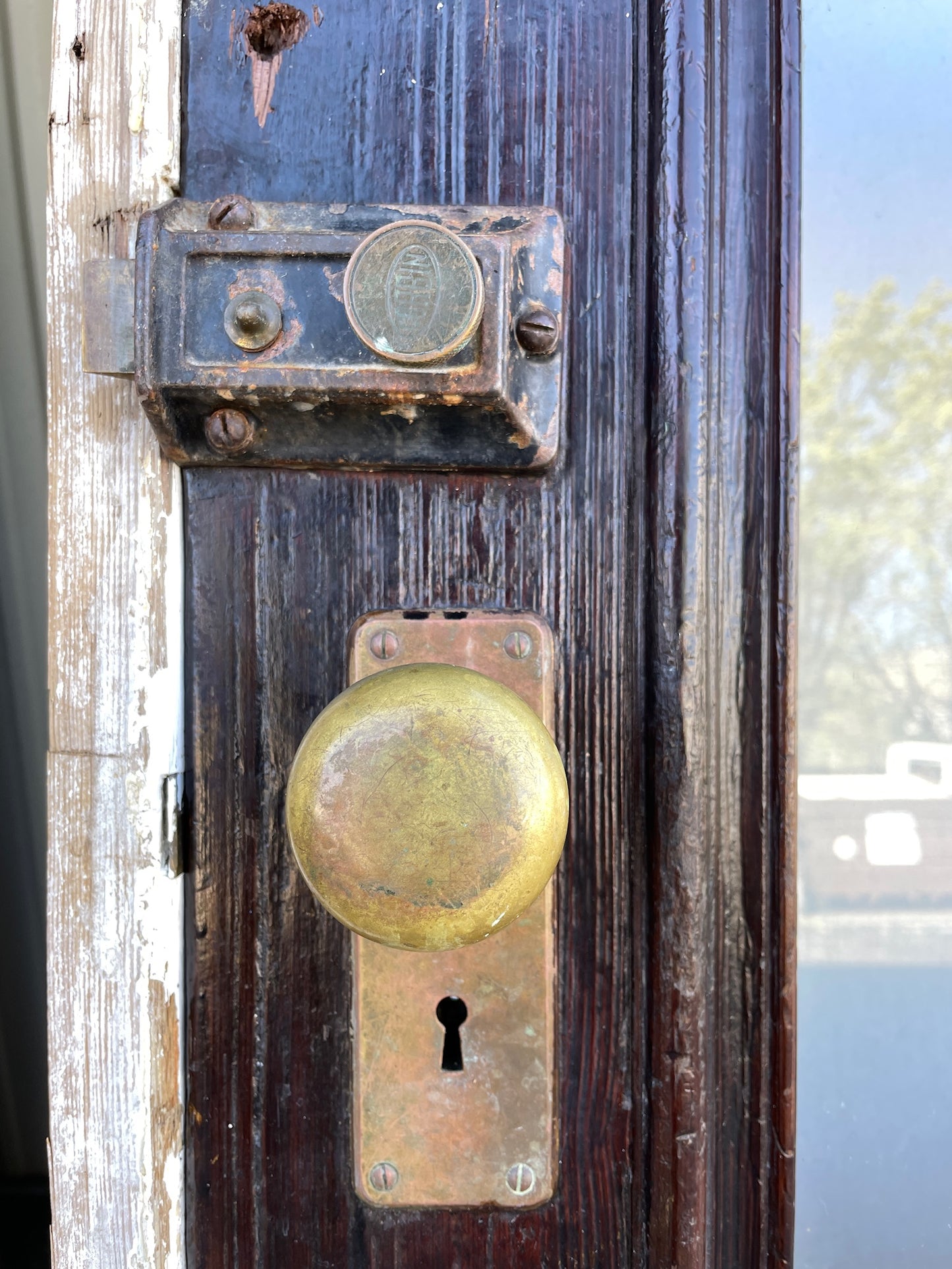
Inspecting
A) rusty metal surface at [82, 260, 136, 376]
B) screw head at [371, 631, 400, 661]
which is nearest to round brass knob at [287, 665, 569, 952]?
screw head at [371, 631, 400, 661]

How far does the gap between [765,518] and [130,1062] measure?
395mm

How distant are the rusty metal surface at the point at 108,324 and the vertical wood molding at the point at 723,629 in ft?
0.78

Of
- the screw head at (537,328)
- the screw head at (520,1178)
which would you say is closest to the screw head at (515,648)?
the screw head at (537,328)

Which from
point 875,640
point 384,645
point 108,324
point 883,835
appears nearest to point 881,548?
point 875,640

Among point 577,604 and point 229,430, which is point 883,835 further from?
point 229,430

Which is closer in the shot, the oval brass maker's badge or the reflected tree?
the oval brass maker's badge

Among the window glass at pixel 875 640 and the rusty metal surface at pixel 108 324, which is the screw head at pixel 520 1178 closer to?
the window glass at pixel 875 640

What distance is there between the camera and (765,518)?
404mm

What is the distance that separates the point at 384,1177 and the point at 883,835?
1.04ft

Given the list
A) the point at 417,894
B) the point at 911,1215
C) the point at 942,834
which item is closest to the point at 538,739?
the point at 417,894

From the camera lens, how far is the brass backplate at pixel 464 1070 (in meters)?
0.39

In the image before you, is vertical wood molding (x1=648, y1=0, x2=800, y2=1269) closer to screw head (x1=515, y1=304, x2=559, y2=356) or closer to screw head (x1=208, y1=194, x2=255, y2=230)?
screw head (x1=515, y1=304, x2=559, y2=356)

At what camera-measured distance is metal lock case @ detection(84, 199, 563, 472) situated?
350 millimetres

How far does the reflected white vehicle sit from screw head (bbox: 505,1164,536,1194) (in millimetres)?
202
